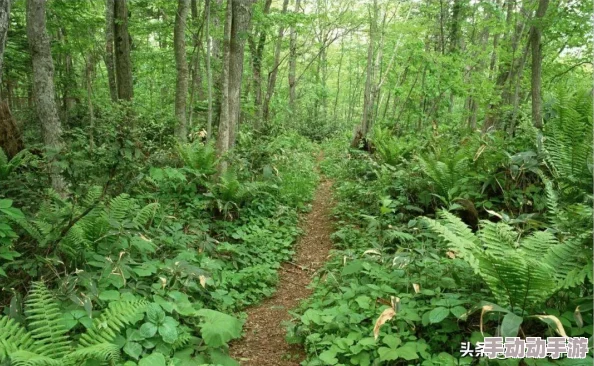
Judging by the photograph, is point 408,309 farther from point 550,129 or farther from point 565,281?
point 550,129

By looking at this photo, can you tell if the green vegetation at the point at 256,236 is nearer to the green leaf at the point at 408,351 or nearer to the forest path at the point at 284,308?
the green leaf at the point at 408,351

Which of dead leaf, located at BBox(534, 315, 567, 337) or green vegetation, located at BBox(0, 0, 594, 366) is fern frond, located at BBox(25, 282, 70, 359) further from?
dead leaf, located at BBox(534, 315, 567, 337)

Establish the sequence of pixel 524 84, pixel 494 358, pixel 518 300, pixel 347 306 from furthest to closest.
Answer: pixel 524 84
pixel 347 306
pixel 518 300
pixel 494 358

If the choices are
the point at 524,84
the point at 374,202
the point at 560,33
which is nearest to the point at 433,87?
the point at 524,84

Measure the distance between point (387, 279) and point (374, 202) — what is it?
3.08 m

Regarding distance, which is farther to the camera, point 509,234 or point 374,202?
point 374,202

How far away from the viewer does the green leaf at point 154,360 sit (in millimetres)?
2422

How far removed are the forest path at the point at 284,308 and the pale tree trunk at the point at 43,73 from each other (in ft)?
10.6

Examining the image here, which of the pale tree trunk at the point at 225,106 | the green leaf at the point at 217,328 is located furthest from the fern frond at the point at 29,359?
the pale tree trunk at the point at 225,106

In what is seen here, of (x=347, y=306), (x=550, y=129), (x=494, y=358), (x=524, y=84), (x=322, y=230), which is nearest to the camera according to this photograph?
(x=494, y=358)

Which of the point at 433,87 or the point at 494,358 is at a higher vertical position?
the point at 433,87

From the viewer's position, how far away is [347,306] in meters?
3.31

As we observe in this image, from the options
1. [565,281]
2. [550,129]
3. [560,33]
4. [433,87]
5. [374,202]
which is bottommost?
[374,202]

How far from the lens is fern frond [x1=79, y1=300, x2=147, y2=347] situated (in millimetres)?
2457
